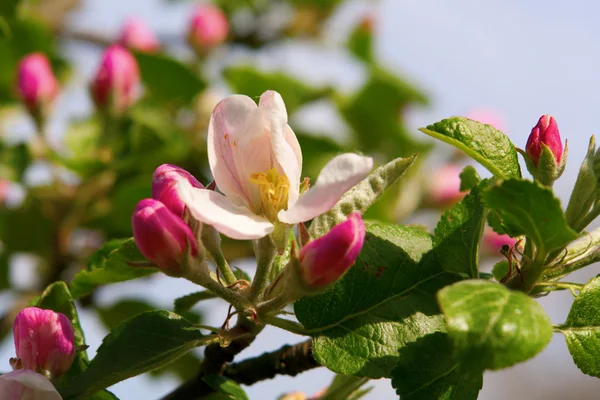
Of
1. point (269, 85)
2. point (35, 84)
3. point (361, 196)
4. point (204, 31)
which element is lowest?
point (361, 196)

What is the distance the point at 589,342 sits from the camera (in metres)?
0.85

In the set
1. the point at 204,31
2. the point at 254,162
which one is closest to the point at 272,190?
the point at 254,162

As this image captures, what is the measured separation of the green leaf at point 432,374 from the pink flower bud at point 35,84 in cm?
166

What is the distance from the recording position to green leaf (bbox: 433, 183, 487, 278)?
33.4 inches

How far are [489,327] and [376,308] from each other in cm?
24

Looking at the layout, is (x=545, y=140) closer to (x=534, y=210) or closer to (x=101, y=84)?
(x=534, y=210)

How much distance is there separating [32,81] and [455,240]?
1.63m

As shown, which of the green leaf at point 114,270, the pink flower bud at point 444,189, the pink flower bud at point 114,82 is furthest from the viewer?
the pink flower bud at point 444,189

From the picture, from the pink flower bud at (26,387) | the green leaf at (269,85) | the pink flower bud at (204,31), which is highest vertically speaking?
the pink flower bud at (204,31)

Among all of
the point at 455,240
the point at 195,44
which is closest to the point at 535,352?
the point at 455,240

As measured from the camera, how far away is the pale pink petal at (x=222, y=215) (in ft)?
2.46

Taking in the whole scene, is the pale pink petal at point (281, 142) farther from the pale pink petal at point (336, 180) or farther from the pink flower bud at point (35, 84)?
the pink flower bud at point (35, 84)

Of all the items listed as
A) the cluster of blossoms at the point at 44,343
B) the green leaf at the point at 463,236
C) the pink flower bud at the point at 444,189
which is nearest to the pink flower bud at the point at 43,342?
the cluster of blossoms at the point at 44,343

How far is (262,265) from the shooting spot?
2.76ft
